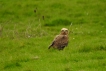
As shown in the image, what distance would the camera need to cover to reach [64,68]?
442 inches

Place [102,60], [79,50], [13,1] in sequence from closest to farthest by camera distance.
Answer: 1. [102,60]
2. [79,50]
3. [13,1]

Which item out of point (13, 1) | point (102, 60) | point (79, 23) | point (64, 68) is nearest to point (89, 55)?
point (102, 60)

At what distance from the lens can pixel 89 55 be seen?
42.9 feet

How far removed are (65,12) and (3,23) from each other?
5060mm

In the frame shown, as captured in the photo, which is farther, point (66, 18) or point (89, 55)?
point (66, 18)

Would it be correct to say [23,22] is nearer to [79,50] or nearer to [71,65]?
[79,50]

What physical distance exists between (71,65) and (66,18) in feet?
52.3

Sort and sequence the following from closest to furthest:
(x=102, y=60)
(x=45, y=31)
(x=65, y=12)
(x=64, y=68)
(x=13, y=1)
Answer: (x=64, y=68) → (x=102, y=60) → (x=45, y=31) → (x=65, y=12) → (x=13, y=1)

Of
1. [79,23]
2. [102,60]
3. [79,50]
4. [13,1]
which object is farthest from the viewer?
[13,1]

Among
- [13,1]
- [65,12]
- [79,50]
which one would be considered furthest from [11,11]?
[79,50]

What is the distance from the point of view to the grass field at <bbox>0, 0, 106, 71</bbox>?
496 inches

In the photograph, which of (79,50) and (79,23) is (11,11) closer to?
(79,23)

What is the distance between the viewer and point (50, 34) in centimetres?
2322

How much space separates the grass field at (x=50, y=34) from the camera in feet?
41.3
